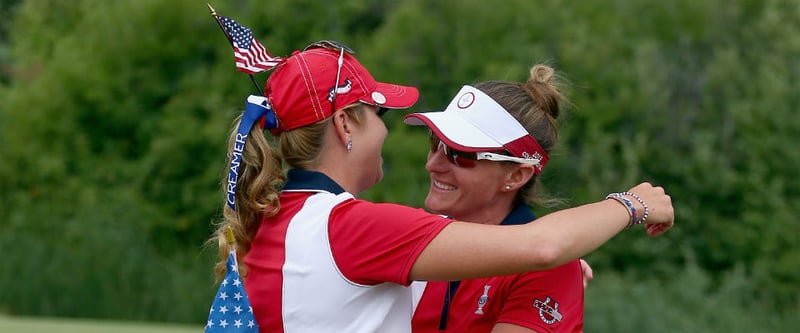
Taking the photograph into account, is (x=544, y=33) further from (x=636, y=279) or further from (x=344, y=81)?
(x=344, y=81)

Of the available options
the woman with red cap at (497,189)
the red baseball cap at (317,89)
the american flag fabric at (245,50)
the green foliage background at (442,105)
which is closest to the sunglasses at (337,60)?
the red baseball cap at (317,89)

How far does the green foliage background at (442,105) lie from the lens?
11.0 m

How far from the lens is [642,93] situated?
11.4 meters

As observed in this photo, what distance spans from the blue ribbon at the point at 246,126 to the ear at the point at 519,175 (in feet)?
2.28

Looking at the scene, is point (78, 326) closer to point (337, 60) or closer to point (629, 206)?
point (337, 60)

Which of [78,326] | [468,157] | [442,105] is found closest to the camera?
[468,157]

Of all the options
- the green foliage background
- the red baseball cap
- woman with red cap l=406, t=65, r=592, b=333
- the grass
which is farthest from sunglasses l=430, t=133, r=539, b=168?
the green foliage background

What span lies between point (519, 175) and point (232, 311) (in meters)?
0.90

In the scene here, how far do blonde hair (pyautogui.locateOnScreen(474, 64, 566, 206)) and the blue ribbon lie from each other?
25.4 inches

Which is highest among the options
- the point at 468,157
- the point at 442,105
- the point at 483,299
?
the point at 468,157

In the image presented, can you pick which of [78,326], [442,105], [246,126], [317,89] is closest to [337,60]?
[317,89]

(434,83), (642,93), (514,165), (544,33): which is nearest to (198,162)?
(434,83)

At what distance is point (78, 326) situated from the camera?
8602mm

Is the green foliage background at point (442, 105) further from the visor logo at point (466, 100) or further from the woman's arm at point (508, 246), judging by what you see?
the woman's arm at point (508, 246)
